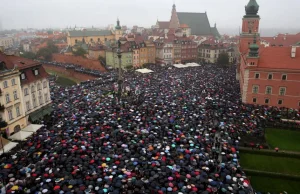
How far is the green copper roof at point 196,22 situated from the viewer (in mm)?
Answer: 129113

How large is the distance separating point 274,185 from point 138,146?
13.1 metres

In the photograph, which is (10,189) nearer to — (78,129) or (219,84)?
(78,129)

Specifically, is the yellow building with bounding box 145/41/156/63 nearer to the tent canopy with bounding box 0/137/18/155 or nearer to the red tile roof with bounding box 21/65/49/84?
the red tile roof with bounding box 21/65/49/84

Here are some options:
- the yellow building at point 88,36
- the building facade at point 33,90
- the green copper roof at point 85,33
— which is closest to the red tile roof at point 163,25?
the yellow building at point 88,36

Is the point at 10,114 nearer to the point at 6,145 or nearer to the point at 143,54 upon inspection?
the point at 6,145

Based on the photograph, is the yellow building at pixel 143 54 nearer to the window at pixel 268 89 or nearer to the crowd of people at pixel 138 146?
the crowd of people at pixel 138 146

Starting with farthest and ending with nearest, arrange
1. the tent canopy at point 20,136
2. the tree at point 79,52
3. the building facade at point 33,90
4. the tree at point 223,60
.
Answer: the tree at point 79,52, the tree at point 223,60, the building facade at point 33,90, the tent canopy at point 20,136

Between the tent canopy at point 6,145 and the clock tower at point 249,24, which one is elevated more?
the clock tower at point 249,24

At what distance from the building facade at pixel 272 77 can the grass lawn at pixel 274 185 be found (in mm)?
21059

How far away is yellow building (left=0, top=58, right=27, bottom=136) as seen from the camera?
3077 cm

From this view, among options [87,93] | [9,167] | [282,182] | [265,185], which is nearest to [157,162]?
[265,185]

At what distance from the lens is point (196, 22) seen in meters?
133

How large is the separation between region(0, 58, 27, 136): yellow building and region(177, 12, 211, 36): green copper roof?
105465mm

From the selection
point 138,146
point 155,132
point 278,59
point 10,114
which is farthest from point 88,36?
point 138,146
